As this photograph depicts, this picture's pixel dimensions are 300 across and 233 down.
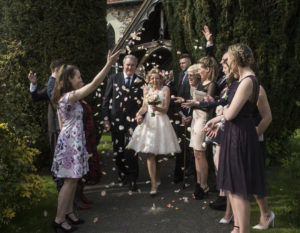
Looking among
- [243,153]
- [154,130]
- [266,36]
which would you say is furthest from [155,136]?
[266,36]

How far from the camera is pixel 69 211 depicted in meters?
4.55

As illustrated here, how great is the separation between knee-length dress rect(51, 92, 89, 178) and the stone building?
9.87ft

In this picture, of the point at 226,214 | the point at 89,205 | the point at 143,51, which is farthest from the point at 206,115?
the point at 143,51

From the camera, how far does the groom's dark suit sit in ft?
20.2

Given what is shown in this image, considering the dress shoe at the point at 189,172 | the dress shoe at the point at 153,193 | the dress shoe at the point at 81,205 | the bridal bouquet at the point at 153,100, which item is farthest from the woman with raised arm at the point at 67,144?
the dress shoe at the point at 189,172

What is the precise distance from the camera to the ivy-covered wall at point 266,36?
621 cm

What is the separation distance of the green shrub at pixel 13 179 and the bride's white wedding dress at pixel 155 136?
1855 millimetres

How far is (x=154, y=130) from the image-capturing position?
575cm

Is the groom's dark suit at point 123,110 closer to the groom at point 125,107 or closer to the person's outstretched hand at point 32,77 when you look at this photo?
the groom at point 125,107

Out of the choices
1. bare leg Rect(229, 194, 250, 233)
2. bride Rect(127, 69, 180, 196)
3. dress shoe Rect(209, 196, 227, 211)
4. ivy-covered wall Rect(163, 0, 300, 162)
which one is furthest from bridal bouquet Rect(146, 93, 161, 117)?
bare leg Rect(229, 194, 250, 233)

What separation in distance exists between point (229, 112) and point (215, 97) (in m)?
1.48

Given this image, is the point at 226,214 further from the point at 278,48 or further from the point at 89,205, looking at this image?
A: the point at 278,48

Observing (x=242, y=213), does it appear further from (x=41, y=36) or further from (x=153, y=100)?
(x=41, y=36)

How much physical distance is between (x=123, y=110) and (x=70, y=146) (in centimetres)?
211
